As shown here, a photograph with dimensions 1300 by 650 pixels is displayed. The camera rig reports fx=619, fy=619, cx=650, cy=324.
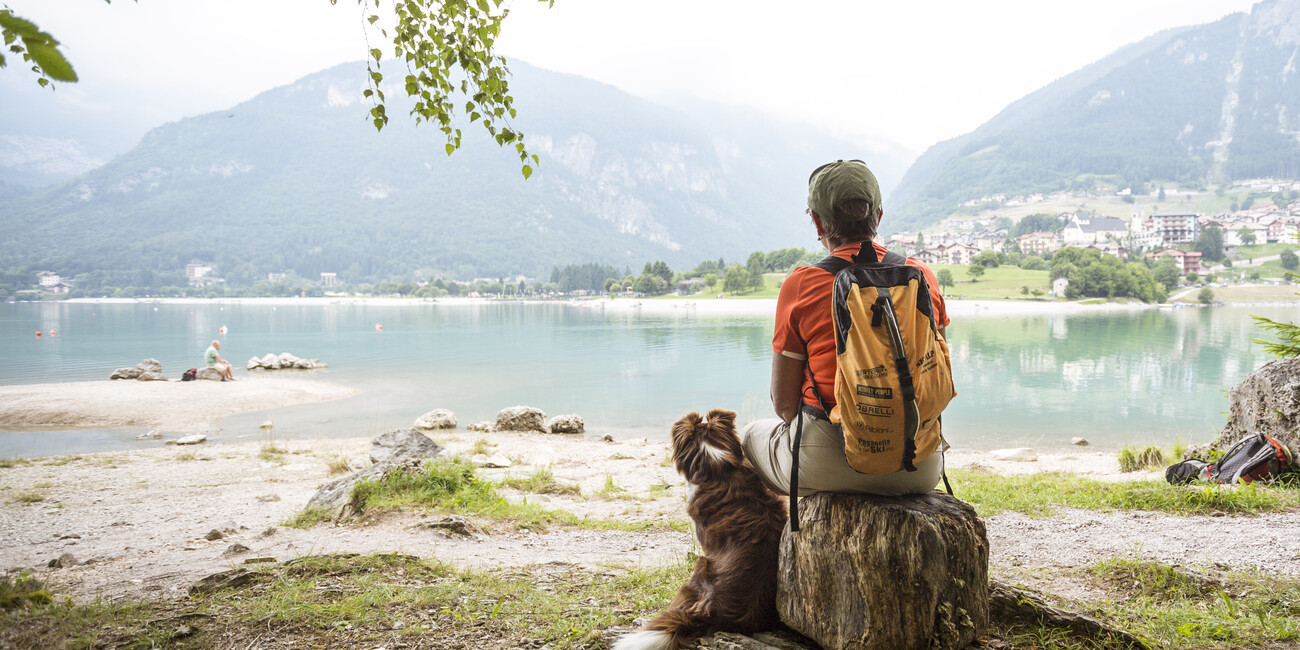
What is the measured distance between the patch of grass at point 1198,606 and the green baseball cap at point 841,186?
2.13 metres

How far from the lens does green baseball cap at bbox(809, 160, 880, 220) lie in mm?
2383

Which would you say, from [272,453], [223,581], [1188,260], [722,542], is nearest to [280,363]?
[272,453]

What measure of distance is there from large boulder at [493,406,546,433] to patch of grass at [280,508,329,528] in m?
8.71

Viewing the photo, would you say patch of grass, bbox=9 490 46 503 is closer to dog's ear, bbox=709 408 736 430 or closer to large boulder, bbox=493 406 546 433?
large boulder, bbox=493 406 546 433

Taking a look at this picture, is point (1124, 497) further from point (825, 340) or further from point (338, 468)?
point (338, 468)

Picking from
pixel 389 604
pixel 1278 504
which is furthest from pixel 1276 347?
pixel 389 604

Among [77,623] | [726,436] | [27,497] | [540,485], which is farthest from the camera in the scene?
[540,485]

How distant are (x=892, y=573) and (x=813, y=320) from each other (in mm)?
951

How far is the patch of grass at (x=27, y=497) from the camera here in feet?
24.2

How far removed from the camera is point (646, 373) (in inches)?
1111

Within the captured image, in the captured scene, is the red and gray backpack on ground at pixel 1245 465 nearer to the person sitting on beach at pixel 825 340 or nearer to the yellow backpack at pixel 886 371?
the person sitting on beach at pixel 825 340

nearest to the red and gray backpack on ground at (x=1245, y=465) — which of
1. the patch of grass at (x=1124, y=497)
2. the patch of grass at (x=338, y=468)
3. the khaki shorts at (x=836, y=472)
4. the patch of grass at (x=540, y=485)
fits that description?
the patch of grass at (x=1124, y=497)

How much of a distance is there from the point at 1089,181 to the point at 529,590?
238 meters

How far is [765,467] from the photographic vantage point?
2.71 m
